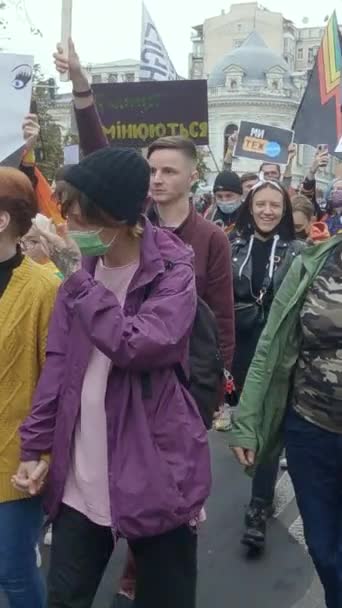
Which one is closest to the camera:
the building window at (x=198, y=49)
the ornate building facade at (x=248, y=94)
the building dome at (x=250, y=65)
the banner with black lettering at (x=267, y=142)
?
the banner with black lettering at (x=267, y=142)

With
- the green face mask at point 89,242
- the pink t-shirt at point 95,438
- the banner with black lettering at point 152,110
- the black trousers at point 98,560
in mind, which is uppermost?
the banner with black lettering at point 152,110

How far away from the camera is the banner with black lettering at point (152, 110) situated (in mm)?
6945

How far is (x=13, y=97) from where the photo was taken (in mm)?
4805

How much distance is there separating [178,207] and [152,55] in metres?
6.26

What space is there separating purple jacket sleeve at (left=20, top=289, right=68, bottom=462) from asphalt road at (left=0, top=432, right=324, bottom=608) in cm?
130

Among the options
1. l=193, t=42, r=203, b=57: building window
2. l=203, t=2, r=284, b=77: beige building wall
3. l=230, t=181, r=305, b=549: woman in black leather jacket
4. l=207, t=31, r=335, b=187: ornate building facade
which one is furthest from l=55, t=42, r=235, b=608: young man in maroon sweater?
l=193, t=42, r=203, b=57: building window

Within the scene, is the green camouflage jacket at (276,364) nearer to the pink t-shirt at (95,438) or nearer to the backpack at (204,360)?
the backpack at (204,360)

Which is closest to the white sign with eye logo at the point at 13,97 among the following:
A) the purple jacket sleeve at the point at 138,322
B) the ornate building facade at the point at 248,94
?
the purple jacket sleeve at the point at 138,322

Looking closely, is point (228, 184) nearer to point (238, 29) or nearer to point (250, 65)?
point (250, 65)

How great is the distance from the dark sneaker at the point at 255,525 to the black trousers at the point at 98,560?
5.54 feet

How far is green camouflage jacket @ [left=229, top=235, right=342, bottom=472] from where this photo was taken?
10.2 ft

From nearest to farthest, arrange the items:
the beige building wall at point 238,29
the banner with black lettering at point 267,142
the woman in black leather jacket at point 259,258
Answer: the woman in black leather jacket at point 259,258 < the banner with black lettering at point 267,142 < the beige building wall at point 238,29

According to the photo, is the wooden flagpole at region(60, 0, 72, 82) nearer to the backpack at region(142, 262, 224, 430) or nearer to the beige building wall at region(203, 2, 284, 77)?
the backpack at region(142, 262, 224, 430)

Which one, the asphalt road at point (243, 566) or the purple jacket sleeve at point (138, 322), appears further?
the asphalt road at point (243, 566)
